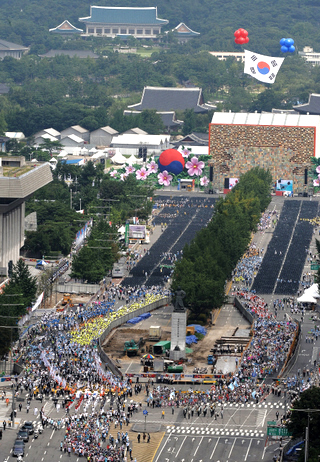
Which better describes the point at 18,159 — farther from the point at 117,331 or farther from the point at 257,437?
the point at 257,437

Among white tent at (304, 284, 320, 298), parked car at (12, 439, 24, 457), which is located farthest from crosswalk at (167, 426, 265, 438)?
white tent at (304, 284, 320, 298)

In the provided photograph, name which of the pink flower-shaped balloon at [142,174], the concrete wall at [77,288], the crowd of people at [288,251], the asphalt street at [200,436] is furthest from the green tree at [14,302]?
the pink flower-shaped balloon at [142,174]

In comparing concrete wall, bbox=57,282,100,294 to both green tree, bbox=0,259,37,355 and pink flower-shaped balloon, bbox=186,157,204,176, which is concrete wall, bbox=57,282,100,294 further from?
pink flower-shaped balloon, bbox=186,157,204,176

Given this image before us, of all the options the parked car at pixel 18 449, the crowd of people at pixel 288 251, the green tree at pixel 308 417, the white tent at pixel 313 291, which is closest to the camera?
the green tree at pixel 308 417

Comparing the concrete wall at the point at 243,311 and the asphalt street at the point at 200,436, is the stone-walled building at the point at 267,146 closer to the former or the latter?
the concrete wall at the point at 243,311

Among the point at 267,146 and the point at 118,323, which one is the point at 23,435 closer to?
the point at 118,323

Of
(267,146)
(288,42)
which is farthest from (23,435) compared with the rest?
(288,42)
